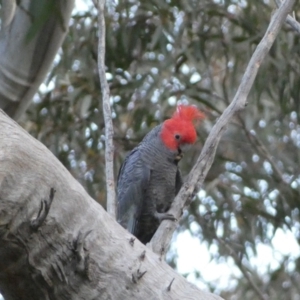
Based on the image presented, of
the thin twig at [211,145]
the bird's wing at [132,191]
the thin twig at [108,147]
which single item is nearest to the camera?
the thin twig at [108,147]

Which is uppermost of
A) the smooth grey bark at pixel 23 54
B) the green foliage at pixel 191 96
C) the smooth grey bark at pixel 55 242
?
the green foliage at pixel 191 96

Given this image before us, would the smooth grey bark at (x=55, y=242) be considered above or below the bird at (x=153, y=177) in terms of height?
below

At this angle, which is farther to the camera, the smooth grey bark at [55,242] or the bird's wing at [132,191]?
the bird's wing at [132,191]

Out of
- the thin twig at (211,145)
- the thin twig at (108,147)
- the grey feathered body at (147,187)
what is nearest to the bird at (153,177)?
the grey feathered body at (147,187)

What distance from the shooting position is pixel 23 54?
212cm

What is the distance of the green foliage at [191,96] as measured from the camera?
3395 millimetres

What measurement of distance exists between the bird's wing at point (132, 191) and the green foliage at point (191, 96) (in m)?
0.79

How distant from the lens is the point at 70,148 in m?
3.55

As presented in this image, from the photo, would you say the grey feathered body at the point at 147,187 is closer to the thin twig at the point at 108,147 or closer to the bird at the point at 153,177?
the bird at the point at 153,177

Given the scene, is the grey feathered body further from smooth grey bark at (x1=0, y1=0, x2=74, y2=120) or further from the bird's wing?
smooth grey bark at (x1=0, y1=0, x2=74, y2=120)

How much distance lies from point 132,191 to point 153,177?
0.37 ft

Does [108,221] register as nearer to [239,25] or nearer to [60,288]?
[60,288]

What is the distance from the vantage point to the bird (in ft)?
8.31

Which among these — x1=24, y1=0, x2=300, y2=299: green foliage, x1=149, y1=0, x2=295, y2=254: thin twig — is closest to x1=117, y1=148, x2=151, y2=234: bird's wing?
x1=149, y1=0, x2=295, y2=254: thin twig
